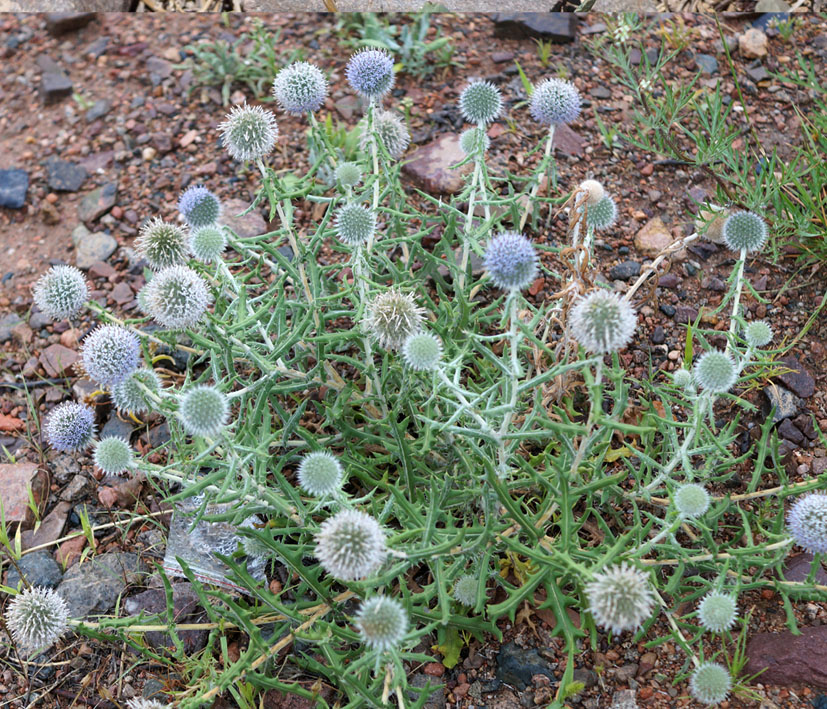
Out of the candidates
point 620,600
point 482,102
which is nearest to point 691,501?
point 620,600

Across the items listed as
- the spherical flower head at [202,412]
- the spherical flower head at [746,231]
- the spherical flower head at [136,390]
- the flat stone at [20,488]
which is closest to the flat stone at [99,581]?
the flat stone at [20,488]

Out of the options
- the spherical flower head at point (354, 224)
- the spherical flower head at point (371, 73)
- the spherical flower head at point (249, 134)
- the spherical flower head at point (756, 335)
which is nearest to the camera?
the spherical flower head at point (756, 335)

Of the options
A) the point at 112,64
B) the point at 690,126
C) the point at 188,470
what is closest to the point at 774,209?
the point at 690,126

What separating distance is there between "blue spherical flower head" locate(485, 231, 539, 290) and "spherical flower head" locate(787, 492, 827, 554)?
134 centimetres

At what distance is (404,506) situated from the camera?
320 centimetres

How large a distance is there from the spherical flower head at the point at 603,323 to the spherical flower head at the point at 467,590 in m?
1.15

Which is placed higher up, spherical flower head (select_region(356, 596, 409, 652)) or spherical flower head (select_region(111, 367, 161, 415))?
spherical flower head (select_region(111, 367, 161, 415))

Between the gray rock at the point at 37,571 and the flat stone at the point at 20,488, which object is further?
the flat stone at the point at 20,488

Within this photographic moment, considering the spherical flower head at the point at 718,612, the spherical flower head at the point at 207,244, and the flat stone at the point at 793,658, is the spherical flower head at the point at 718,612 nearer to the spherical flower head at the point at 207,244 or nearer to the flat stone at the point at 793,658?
the flat stone at the point at 793,658

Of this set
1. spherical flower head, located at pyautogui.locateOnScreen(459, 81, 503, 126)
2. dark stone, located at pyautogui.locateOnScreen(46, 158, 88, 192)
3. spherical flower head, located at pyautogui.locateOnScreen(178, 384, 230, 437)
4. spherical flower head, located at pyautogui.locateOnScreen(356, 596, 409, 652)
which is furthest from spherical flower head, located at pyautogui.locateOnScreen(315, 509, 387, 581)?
dark stone, located at pyautogui.locateOnScreen(46, 158, 88, 192)

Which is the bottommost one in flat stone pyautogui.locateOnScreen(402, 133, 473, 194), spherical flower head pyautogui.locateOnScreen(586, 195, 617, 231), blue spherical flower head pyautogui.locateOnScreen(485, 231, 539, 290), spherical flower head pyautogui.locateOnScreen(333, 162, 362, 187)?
flat stone pyautogui.locateOnScreen(402, 133, 473, 194)

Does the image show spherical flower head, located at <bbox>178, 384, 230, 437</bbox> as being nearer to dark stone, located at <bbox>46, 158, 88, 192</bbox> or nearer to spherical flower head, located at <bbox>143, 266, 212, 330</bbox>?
spherical flower head, located at <bbox>143, 266, 212, 330</bbox>

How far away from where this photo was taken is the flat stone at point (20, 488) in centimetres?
441

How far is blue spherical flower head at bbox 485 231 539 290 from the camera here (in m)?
2.94
